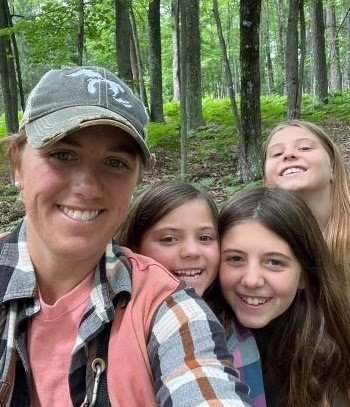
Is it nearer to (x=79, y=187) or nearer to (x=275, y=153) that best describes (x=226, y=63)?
(x=275, y=153)

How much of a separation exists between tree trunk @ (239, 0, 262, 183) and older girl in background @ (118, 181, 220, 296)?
514cm

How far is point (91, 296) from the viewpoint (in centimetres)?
145

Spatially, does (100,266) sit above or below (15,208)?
above

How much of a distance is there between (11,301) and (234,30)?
3420 centimetres

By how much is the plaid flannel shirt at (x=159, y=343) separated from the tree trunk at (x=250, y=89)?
19.8ft

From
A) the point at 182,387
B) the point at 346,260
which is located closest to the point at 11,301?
the point at 182,387

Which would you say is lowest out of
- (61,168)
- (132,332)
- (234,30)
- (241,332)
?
(241,332)

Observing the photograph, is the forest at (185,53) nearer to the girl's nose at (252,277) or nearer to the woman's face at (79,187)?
the girl's nose at (252,277)

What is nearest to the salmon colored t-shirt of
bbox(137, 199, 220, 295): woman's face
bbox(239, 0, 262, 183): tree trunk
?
bbox(137, 199, 220, 295): woman's face

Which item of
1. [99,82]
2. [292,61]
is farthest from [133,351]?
[292,61]

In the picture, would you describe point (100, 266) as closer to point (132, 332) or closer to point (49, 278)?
point (49, 278)

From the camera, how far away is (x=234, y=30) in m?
33.0

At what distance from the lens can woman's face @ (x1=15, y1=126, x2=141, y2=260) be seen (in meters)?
1.38

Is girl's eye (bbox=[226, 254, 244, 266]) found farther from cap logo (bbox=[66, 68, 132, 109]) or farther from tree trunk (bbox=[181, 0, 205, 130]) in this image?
tree trunk (bbox=[181, 0, 205, 130])
